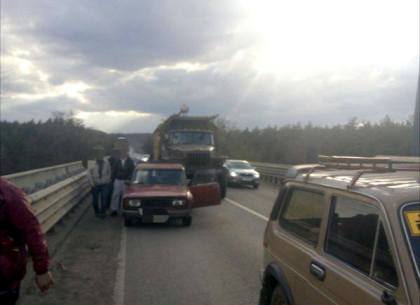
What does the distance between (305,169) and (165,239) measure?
658 centimetres

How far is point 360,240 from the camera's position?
12.3 ft

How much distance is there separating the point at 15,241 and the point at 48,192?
6932mm

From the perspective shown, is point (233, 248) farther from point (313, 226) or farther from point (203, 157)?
point (203, 157)

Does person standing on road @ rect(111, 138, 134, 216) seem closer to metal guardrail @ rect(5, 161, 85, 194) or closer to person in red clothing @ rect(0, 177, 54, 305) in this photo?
metal guardrail @ rect(5, 161, 85, 194)

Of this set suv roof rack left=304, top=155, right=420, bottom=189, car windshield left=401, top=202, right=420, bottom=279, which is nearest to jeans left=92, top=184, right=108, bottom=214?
suv roof rack left=304, top=155, right=420, bottom=189

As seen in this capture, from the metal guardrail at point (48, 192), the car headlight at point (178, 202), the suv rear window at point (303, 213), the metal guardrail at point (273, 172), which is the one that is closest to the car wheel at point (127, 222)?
the car headlight at point (178, 202)

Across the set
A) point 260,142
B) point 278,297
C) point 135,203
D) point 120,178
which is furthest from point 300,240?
point 260,142

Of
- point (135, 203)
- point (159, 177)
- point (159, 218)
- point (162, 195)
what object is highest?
point (159, 177)

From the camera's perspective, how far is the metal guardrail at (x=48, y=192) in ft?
31.1

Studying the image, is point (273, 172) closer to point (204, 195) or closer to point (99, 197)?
point (204, 195)

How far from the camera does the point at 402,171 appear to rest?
4.61 metres

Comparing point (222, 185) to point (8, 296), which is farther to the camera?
point (222, 185)

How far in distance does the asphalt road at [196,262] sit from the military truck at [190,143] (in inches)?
287

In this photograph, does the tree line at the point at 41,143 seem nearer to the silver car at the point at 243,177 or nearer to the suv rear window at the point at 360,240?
the silver car at the point at 243,177
